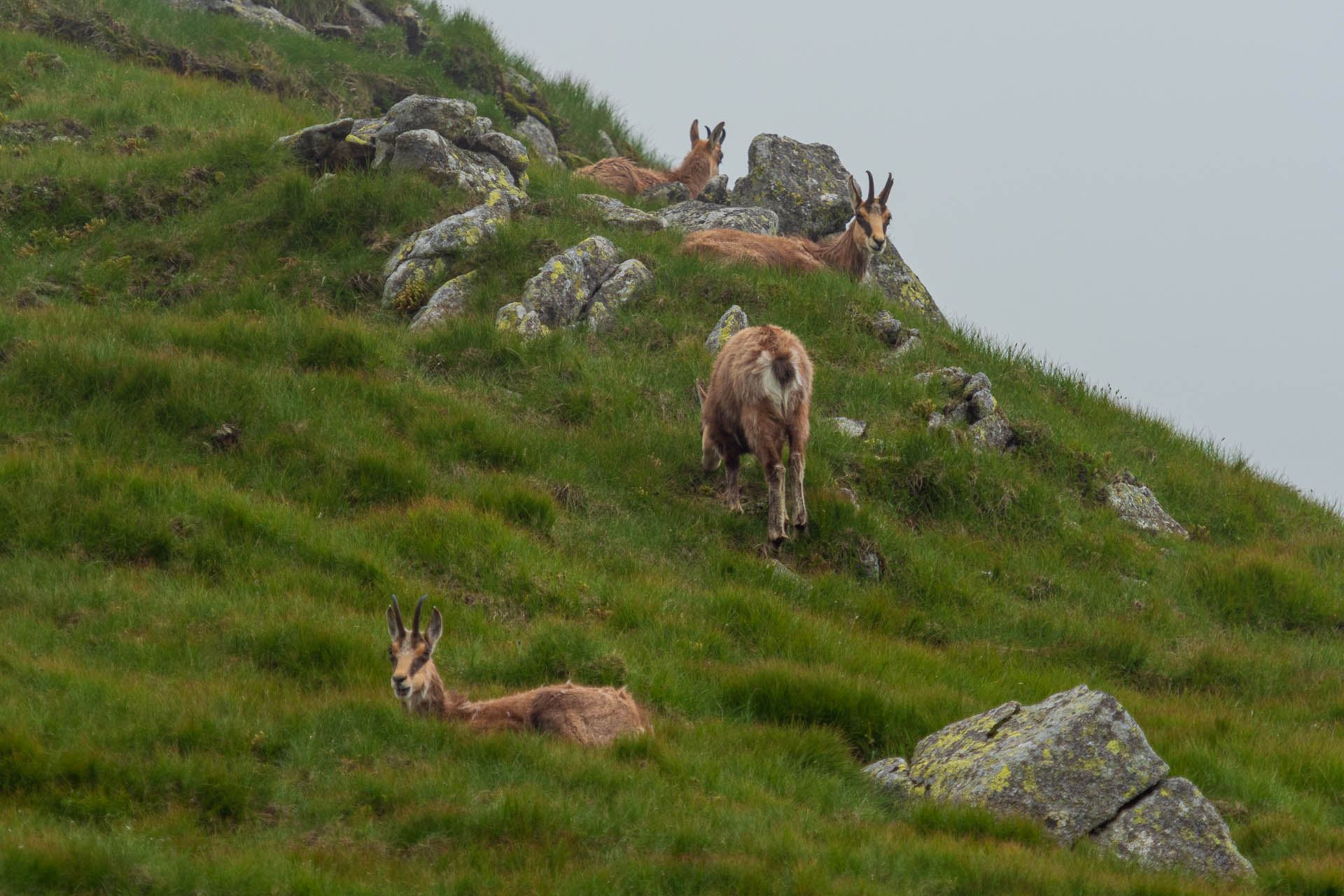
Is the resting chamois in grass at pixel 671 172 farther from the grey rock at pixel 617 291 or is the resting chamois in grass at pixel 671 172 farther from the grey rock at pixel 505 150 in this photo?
the grey rock at pixel 617 291

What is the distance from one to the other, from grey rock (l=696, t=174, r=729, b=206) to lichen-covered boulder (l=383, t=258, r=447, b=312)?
7.97m

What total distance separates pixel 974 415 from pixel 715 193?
9.72 meters

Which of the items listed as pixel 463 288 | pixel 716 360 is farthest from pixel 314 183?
pixel 716 360

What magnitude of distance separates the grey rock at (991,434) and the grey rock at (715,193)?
954cm

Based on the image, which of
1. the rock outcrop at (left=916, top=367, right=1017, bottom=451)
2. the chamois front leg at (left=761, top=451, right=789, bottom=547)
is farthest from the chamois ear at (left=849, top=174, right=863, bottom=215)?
the chamois front leg at (left=761, top=451, right=789, bottom=547)

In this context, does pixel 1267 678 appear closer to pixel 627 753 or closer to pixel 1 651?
pixel 627 753

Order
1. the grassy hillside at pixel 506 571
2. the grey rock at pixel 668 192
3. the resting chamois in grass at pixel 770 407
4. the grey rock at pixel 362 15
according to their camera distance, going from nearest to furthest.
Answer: the grassy hillside at pixel 506 571 < the resting chamois in grass at pixel 770 407 < the grey rock at pixel 668 192 < the grey rock at pixel 362 15

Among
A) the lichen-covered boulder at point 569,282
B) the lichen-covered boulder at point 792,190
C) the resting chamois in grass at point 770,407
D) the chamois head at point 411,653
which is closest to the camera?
the chamois head at point 411,653

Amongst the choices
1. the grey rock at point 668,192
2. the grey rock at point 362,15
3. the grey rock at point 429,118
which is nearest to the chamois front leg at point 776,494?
the grey rock at point 429,118

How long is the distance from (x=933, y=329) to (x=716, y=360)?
6.00 meters

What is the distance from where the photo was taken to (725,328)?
16.8m

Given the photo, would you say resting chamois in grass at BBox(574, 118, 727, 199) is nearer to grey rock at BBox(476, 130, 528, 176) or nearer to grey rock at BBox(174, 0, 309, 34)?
grey rock at BBox(476, 130, 528, 176)

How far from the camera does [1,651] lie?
8688mm

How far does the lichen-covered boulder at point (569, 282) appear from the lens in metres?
16.6
